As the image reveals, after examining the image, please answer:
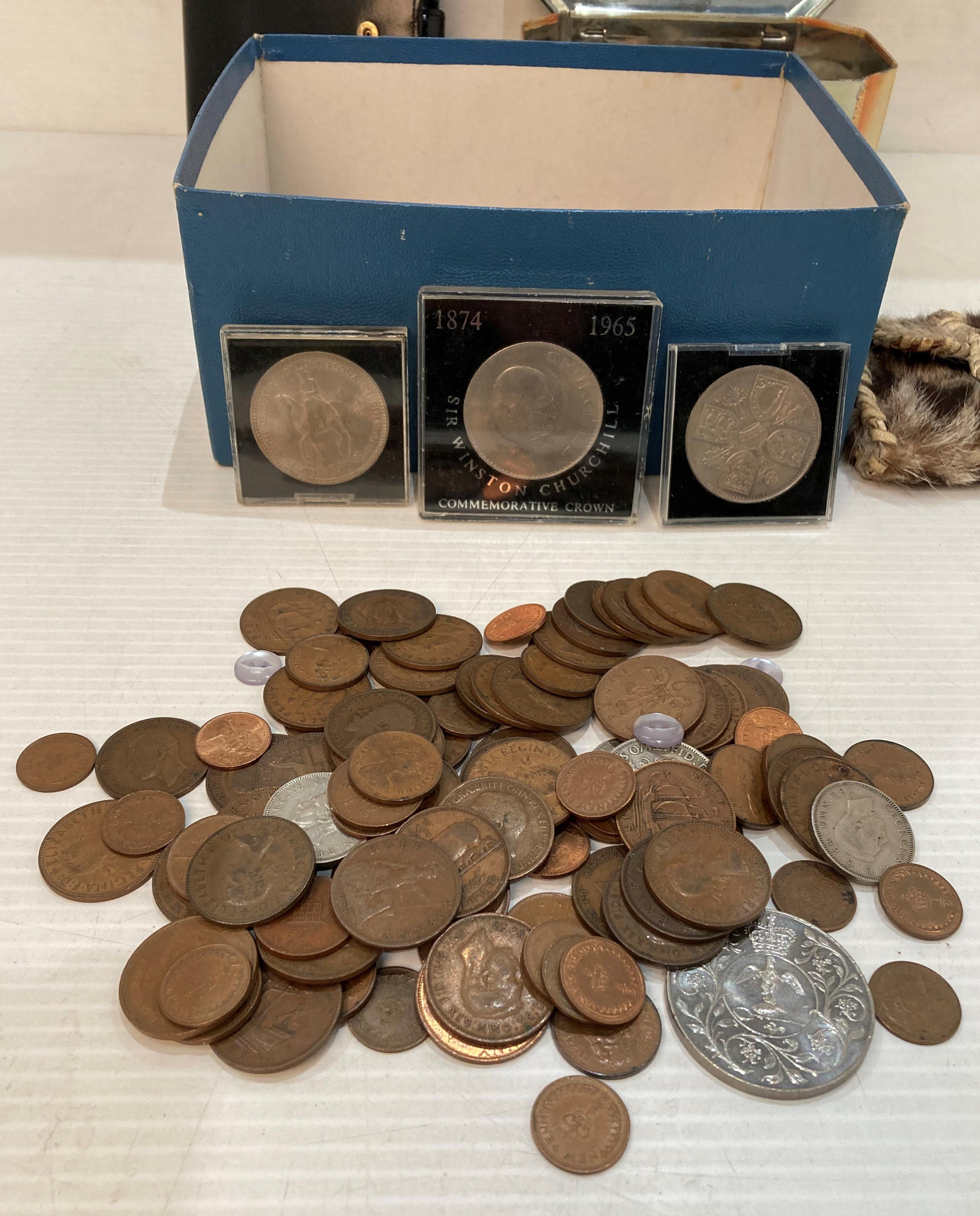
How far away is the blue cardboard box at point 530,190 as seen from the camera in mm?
1679

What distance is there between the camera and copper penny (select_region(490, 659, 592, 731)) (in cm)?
142

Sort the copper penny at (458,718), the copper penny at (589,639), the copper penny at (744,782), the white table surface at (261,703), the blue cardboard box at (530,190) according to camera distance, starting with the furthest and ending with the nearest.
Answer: the blue cardboard box at (530,190) → the copper penny at (589,639) → the copper penny at (458,718) → the copper penny at (744,782) → the white table surface at (261,703)

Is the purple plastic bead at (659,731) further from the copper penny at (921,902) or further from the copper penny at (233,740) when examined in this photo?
the copper penny at (233,740)

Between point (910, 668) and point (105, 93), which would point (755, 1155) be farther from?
point (105, 93)

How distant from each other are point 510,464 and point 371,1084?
1.10 meters

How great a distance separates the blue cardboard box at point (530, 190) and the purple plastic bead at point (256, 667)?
1.92 ft

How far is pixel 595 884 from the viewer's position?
48.9 inches

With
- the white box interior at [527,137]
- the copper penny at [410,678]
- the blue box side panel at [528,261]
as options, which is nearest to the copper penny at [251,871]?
the copper penny at [410,678]

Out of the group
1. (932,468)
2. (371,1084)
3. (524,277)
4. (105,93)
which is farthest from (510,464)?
(105,93)

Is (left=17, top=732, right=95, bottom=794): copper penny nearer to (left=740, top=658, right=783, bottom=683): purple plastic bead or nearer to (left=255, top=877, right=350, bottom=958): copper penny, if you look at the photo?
(left=255, top=877, right=350, bottom=958): copper penny

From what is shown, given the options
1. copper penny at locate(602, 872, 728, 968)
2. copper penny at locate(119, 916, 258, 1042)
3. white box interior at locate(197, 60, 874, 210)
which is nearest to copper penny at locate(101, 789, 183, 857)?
copper penny at locate(119, 916, 258, 1042)

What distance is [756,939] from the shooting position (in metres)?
1.18

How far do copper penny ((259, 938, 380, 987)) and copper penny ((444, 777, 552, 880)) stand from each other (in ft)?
0.69

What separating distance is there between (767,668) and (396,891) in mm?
736
